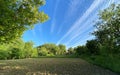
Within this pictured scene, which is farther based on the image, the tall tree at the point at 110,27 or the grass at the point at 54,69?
the tall tree at the point at 110,27

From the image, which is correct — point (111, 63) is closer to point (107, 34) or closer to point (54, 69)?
point (54, 69)

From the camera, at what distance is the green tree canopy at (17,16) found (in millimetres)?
12711

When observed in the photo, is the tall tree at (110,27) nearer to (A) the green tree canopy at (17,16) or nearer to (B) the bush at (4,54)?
(A) the green tree canopy at (17,16)

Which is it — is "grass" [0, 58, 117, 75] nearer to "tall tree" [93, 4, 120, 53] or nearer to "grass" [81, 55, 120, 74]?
"grass" [81, 55, 120, 74]

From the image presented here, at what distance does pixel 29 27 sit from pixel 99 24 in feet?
78.3

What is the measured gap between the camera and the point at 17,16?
45.2ft

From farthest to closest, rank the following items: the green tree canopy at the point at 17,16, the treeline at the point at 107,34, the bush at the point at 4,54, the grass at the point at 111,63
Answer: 1. the bush at the point at 4,54
2. the treeline at the point at 107,34
3. the grass at the point at 111,63
4. the green tree canopy at the point at 17,16

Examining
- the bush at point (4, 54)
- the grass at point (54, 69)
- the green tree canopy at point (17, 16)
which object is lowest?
the grass at point (54, 69)

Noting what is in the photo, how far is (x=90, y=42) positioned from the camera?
1679 inches

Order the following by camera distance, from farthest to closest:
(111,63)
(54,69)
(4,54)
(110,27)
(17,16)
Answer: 1. (4,54)
2. (110,27)
3. (111,63)
4. (54,69)
5. (17,16)

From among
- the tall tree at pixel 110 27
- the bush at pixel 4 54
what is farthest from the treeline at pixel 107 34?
the bush at pixel 4 54

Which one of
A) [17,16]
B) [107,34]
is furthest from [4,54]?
[17,16]

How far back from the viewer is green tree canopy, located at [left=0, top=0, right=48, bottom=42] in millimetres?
12711

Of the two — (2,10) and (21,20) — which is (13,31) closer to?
(21,20)
